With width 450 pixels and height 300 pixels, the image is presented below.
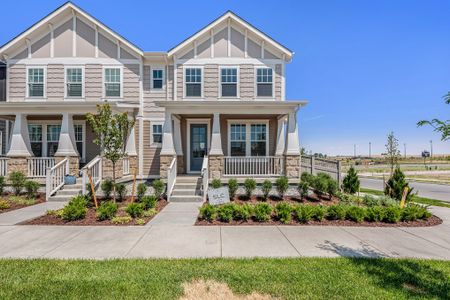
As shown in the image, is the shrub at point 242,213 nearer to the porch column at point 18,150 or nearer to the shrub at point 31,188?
the shrub at point 31,188

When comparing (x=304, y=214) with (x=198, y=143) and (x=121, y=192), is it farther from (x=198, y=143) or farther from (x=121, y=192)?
(x=198, y=143)

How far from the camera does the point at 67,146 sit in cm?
1170

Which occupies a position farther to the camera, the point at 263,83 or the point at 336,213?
the point at 263,83

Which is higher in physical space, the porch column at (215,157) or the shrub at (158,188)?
the porch column at (215,157)

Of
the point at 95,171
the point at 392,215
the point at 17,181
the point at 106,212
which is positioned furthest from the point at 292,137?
the point at 17,181

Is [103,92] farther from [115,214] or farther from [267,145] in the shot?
[267,145]

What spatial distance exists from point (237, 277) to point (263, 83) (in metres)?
11.3

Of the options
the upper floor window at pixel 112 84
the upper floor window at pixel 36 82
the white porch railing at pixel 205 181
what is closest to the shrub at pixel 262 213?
the white porch railing at pixel 205 181

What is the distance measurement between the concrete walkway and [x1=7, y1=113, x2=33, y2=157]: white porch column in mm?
6384

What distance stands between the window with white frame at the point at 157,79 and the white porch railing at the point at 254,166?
5539 mm

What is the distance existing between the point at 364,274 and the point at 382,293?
21.7 inches

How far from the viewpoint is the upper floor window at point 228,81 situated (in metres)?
13.7

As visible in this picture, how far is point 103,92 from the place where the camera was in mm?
13594

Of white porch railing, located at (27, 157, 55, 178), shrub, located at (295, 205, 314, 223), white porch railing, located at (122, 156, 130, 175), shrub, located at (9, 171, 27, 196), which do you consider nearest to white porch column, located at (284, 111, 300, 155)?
shrub, located at (295, 205, 314, 223)
